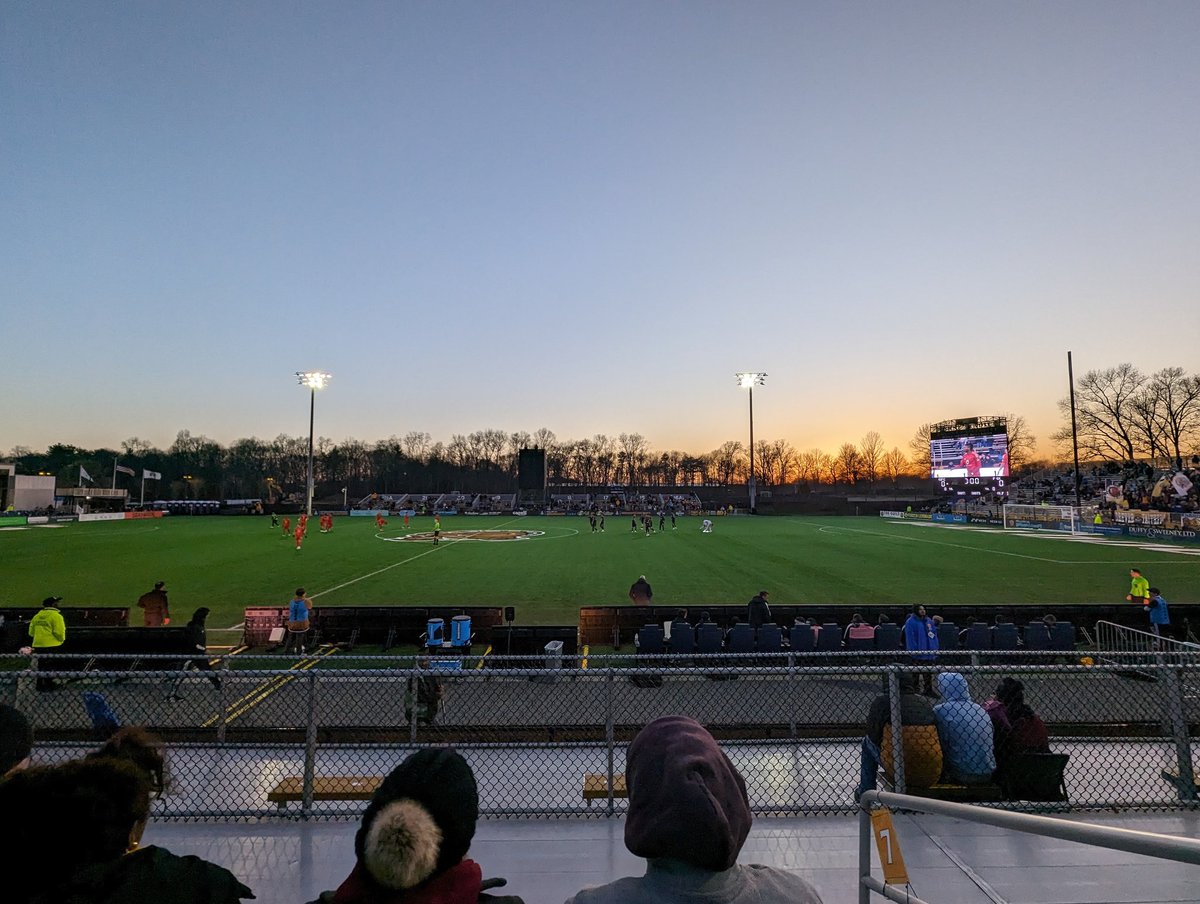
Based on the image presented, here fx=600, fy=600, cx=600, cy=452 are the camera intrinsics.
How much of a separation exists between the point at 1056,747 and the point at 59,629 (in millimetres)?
16228

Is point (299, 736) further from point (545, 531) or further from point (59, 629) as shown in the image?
point (545, 531)

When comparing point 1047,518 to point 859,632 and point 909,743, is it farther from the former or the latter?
point 909,743

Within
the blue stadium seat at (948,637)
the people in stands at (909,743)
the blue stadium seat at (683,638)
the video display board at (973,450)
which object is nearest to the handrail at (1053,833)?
the people in stands at (909,743)

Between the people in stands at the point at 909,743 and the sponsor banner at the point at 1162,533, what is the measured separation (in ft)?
154

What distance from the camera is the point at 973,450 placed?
190 feet

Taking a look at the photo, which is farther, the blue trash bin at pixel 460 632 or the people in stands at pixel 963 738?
the blue trash bin at pixel 460 632

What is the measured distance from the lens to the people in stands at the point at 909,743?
208 inches

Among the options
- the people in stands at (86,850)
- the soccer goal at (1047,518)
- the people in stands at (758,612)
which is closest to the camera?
the people in stands at (86,850)

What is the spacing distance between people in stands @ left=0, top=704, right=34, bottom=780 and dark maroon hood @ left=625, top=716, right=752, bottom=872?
3.21 m

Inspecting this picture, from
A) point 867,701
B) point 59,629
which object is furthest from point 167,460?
point 867,701

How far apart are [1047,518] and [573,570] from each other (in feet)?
147

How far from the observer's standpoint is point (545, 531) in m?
49.0

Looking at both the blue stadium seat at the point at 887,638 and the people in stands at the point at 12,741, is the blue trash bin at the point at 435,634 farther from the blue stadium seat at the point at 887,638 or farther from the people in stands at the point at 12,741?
the people in stands at the point at 12,741

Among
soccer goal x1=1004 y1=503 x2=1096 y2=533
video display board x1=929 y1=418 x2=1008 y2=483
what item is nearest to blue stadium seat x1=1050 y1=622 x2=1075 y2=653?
soccer goal x1=1004 y1=503 x2=1096 y2=533
